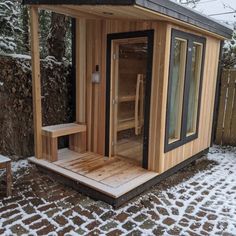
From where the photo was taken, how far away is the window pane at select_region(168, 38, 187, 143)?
3.79 m

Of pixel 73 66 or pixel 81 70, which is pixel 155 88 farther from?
pixel 73 66

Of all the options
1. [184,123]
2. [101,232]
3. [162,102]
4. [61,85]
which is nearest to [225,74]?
[184,123]

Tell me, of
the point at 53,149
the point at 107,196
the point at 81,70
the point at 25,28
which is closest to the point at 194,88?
the point at 81,70

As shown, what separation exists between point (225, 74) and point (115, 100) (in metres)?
2.93

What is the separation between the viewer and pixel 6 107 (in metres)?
4.11

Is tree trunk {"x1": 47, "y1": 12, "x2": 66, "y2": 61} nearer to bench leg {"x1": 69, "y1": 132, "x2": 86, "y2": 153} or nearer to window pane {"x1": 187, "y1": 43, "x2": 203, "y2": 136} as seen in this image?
bench leg {"x1": 69, "y1": 132, "x2": 86, "y2": 153}

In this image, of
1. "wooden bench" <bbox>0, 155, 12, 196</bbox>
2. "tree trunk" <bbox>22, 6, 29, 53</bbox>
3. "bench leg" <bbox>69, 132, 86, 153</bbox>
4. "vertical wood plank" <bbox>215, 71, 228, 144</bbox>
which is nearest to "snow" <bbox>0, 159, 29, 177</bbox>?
"wooden bench" <bbox>0, 155, 12, 196</bbox>

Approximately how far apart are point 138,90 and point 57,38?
2045mm

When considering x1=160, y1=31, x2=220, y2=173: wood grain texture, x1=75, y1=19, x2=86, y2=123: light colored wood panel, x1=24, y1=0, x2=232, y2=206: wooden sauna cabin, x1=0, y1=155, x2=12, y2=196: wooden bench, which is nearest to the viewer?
x1=0, y1=155, x2=12, y2=196: wooden bench

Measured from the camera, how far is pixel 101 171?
3.67 m

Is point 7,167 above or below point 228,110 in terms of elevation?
below

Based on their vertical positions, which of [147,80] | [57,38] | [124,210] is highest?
[57,38]

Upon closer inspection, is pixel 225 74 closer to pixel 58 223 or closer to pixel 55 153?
pixel 55 153

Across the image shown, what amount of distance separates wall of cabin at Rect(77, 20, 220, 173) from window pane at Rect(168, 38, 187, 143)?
30 cm
